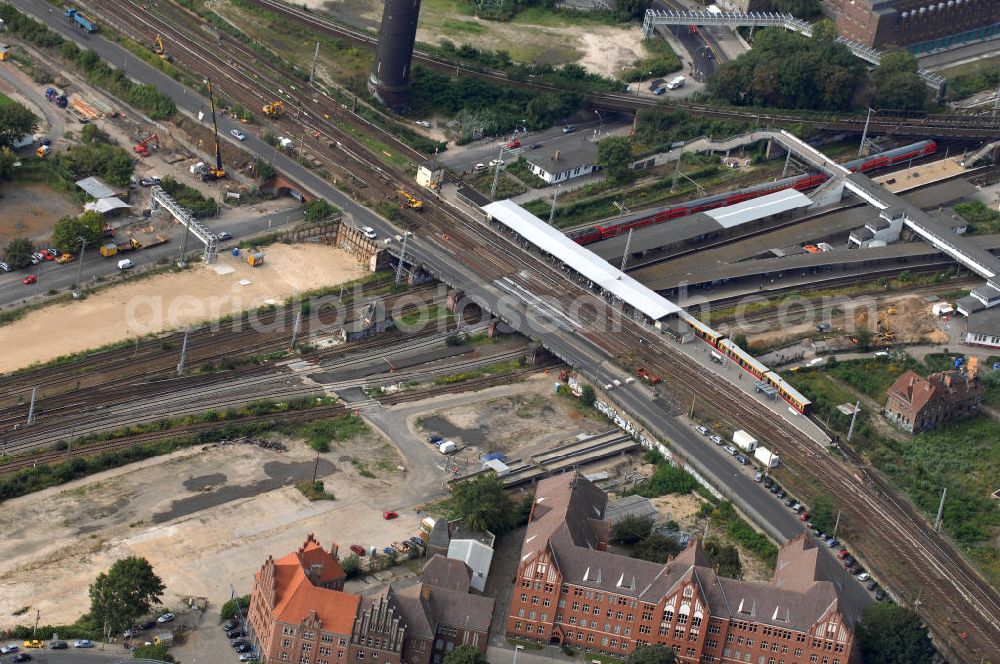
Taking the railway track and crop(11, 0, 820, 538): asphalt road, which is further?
crop(11, 0, 820, 538): asphalt road

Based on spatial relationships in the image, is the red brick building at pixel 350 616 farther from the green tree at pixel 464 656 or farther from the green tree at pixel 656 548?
the green tree at pixel 656 548

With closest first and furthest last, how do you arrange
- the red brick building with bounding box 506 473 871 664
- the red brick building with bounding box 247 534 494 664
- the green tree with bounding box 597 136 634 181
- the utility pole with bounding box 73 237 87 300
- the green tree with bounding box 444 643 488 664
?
the green tree with bounding box 444 643 488 664 → the red brick building with bounding box 247 534 494 664 → the red brick building with bounding box 506 473 871 664 → the utility pole with bounding box 73 237 87 300 → the green tree with bounding box 597 136 634 181

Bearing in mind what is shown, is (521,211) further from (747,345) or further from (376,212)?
(747,345)

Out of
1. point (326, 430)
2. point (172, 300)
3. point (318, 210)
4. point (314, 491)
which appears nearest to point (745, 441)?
point (326, 430)

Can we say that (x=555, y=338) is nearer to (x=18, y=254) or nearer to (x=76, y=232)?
(x=76, y=232)

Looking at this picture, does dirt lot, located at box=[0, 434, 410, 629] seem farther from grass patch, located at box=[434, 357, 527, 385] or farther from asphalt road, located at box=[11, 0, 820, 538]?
asphalt road, located at box=[11, 0, 820, 538]

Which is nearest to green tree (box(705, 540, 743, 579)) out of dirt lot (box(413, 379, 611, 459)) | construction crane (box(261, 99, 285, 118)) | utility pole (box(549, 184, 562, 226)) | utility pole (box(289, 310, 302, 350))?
dirt lot (box(413, 379, 611, 459))

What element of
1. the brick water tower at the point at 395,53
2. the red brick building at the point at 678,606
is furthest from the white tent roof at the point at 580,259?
the red brick building at the point at 678,606
